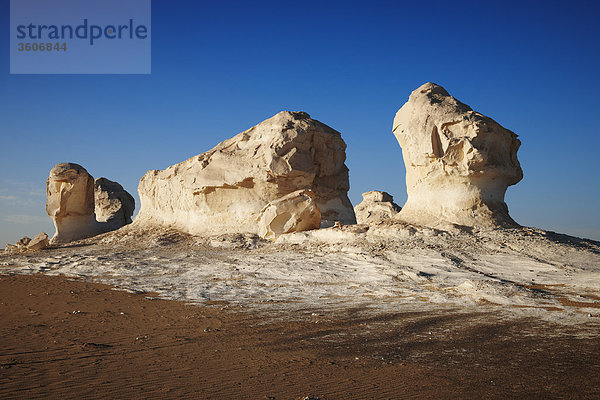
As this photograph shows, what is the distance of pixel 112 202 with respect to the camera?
2725 centimetres

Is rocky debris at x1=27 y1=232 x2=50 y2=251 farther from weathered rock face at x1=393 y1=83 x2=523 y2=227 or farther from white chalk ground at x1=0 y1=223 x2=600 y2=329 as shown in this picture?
weathered rock face at x1=393 y1=83 x2=523 y2=227

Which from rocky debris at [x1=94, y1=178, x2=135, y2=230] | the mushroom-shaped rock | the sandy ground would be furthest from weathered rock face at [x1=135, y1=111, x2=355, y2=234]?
rocky debris at [x1=94, y1=178, x2=135, y2=230]

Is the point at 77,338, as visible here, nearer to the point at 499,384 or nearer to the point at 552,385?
the point at 499,384

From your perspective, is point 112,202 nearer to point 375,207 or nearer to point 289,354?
point 375,207

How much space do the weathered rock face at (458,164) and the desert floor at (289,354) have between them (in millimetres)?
6830

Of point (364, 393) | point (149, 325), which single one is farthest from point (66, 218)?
point (364, 393)

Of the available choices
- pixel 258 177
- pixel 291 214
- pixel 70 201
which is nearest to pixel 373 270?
pixel 291 214

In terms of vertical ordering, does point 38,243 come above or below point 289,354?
above

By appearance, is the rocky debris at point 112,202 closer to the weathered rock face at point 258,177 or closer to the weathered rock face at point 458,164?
the weathered rock face at point 258,177

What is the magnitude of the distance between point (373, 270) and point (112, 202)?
2141 cm

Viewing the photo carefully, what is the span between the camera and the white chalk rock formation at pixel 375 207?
26.4 meters

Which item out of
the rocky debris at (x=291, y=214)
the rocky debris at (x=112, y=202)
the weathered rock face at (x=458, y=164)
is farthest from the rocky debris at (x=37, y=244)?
the weathered rock face at (x=458, y=164)

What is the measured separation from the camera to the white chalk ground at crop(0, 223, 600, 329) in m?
7.26

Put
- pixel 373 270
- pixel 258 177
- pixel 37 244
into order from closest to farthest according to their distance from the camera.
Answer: pixel 373 270, pixel 258 177, pixel 37 244
